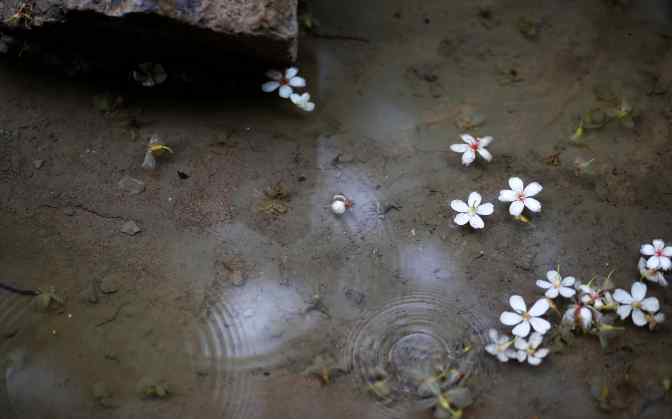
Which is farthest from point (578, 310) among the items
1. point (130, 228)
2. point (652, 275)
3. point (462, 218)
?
point (130, 228)

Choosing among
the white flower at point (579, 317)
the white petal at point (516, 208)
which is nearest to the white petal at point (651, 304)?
the white flower at point (579, 317)

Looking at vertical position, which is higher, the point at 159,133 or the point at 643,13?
the point at 643,13

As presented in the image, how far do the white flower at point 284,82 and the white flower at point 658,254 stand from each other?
63.9 inches

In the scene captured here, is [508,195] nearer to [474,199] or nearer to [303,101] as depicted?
[474,199]

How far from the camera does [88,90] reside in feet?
9.84

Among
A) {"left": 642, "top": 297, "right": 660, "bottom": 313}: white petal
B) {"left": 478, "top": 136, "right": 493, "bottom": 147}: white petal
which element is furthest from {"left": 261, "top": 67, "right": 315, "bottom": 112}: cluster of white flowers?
{"left": 642, "top": 297, "right": 660, "bottom": 313}: white petal

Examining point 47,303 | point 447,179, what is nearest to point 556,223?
point 447,179

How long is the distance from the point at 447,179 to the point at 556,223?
497mm

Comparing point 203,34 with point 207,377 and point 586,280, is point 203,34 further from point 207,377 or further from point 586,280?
point 586,280

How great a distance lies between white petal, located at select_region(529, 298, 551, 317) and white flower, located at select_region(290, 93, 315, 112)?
4.21 feet

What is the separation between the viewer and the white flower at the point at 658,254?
261cm

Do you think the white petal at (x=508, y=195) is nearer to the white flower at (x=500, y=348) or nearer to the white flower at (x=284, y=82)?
the white flower at (x=500, y=348)

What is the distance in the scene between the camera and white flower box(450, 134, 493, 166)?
2846mm

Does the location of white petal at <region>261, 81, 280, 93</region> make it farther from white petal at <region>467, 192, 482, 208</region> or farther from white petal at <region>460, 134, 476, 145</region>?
white petal at <region>467, 192, 482, 208</region>
